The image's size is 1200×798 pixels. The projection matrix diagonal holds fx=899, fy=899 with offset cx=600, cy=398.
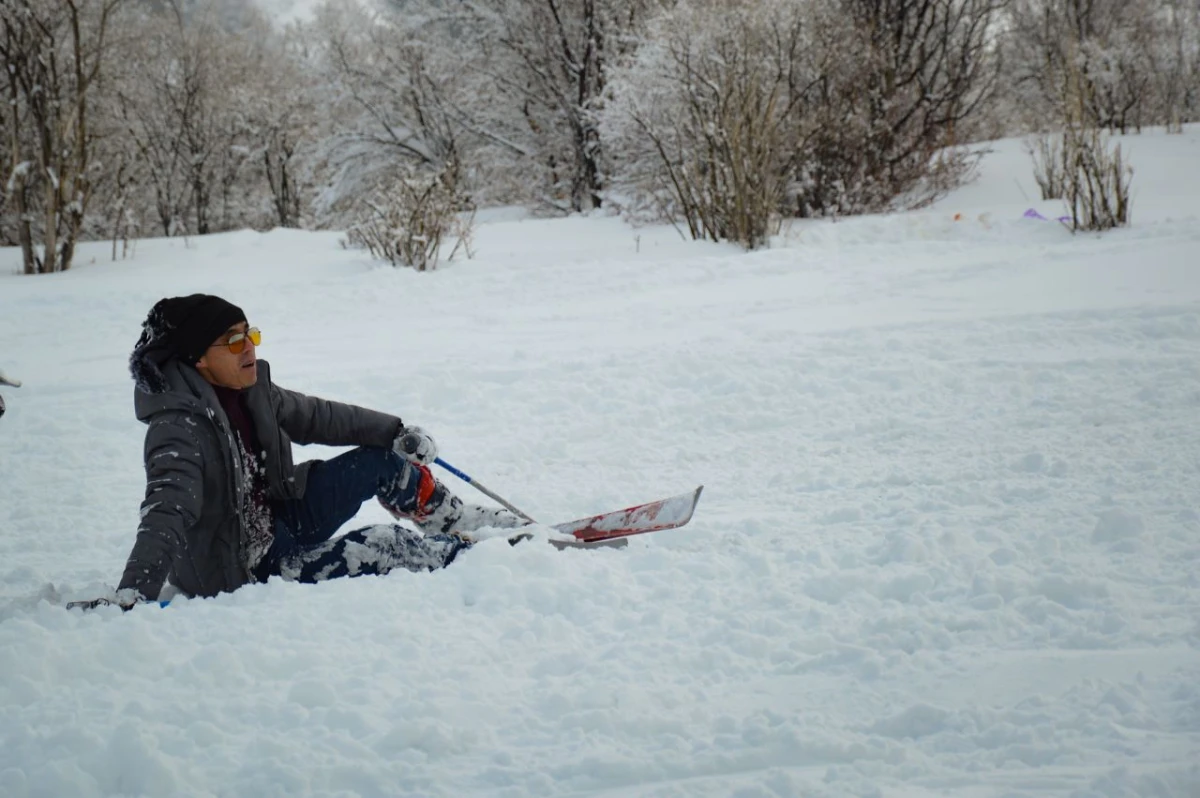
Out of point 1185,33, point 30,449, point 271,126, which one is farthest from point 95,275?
point 1185,33

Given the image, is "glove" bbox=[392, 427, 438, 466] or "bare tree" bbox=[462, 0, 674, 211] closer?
"glove" bbox=[392, 427, 438, 466]

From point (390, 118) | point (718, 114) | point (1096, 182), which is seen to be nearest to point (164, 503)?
point (718, 114)

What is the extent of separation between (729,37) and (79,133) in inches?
281

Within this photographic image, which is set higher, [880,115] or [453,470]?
[880,115]

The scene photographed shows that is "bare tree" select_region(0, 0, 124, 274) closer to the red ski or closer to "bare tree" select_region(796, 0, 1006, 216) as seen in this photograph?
"bare tree" select_region(796, 0, 1006, 216)

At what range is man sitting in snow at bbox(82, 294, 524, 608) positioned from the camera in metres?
2.37

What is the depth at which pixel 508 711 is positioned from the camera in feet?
6.97

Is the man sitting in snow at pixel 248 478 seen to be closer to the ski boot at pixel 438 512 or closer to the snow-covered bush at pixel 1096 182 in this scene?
the ski boot at pixel 438 512

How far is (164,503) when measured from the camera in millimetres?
2318

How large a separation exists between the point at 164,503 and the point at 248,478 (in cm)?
35

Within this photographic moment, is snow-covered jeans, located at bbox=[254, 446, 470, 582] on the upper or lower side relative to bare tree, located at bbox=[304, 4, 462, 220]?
lower

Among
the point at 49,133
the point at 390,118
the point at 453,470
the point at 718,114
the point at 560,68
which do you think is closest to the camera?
the point at 453,470

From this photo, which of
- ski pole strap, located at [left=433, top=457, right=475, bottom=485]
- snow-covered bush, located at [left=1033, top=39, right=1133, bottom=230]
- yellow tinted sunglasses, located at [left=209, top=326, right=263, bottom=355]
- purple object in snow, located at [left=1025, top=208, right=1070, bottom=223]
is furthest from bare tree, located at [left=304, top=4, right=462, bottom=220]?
yellow tinted sunglasses, located at [left=209, top=326, right=263, bottom=355]

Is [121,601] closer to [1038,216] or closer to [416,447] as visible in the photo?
[416,447]
